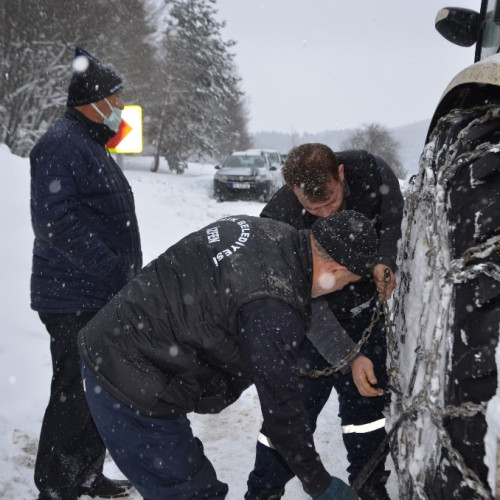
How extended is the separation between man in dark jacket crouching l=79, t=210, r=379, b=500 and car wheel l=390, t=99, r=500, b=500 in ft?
0.81

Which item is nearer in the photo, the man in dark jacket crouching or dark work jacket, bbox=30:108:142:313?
the man in dark jacket crouching

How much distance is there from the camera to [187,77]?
89.2 feet

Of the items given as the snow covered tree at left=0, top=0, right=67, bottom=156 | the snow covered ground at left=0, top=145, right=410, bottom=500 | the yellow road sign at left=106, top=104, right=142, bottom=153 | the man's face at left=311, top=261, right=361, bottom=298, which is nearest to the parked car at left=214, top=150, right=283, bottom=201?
the snow covered tree at left=0, top=0, right=67, bottom=156

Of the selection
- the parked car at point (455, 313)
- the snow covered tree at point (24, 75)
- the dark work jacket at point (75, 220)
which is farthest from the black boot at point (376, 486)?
the snow covered tree at point (24, 75)

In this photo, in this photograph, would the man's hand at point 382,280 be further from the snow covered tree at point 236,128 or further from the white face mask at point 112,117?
the snow covered tree at point 236,128

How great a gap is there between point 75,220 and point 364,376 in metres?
1.46

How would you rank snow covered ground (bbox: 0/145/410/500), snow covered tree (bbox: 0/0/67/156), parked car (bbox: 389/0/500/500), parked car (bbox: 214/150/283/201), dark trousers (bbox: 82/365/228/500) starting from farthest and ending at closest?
parked car (bbox: 214/150/283/201), snow covered tree (bbox: 0/0/67/156), snow covered ground (bbox: 0/145/410/500), dark trousers (bbox: 82/365/228/500), parked car (bbox: 389/0/500/500)

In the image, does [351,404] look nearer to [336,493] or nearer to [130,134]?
[336,493]

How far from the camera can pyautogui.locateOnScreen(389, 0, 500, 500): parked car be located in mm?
1298

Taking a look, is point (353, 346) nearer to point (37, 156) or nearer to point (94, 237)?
point (94, 237)

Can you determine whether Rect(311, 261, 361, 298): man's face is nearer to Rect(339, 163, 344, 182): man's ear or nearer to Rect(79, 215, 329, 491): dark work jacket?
Rect(79, 215, 329, 491): dark work jacket

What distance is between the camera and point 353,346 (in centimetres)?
247

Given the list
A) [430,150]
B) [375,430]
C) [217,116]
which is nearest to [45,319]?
[375,430]

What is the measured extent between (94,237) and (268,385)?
1.20 metres
